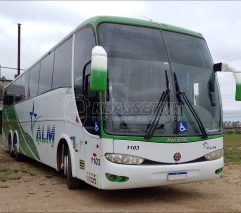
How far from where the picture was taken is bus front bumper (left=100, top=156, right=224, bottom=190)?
277 inches

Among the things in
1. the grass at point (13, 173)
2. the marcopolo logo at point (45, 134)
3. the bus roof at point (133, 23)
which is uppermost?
the bus roof at point (133, 23)

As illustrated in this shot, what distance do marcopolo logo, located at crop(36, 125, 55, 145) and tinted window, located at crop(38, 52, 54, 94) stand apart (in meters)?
1.05

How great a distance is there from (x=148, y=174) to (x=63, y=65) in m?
3.92

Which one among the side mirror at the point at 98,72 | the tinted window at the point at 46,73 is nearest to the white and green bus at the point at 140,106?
the side mirror at the point at 98,72

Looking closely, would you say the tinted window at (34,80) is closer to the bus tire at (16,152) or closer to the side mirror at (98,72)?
the bus tire at (16,152)

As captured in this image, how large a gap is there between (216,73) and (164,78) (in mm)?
1419

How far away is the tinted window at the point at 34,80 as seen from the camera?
12.8 m

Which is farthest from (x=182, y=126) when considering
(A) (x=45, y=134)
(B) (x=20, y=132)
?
(B) (x=20, y=132)

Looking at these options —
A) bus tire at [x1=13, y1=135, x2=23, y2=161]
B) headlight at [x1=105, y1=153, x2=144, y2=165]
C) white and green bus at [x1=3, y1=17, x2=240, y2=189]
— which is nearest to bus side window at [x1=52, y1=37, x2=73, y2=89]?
white and green bus at [x1=3, y1=17, x2=240, y2=189]

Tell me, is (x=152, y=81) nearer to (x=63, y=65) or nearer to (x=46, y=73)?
(x=63, y=65)

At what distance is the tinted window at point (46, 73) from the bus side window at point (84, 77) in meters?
2.43

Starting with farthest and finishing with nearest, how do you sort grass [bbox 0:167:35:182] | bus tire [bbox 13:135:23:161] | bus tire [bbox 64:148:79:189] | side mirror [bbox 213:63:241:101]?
bus tire [bbox 13:135:23:161] < grass [bbox 0:167:35:182] < bus tire [bbox 64:148:79:189] < side mirror [bbox 213:63:241:101]

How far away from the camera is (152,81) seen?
25.0ft

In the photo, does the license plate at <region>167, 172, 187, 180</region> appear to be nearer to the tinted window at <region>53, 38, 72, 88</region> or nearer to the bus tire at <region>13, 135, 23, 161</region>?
the tinted window at <region>53, 38, 72, 88</region>
